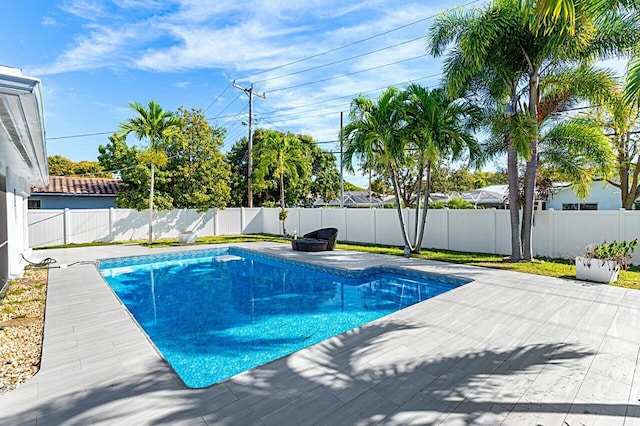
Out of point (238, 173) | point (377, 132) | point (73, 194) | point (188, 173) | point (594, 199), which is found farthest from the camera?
point (238, 173)

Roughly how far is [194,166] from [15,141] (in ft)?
46.1

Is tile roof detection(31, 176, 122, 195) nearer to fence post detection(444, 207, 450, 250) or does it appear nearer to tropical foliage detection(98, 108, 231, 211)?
tropical foliage detection(98, 108, 231, 211)

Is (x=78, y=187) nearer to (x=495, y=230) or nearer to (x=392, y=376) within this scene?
(x=495, y=230)

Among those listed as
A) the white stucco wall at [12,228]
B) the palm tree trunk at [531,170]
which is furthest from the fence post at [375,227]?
the white stucco wall at [12,228]

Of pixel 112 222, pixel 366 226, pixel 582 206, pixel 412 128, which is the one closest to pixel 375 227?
pixel 366 226

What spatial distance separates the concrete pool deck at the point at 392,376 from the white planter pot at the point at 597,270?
1878 millimetres

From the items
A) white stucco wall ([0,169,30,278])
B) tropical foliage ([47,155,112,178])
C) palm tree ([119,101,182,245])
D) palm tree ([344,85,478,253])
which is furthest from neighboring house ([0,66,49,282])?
tropical foliage ([47,155,112,178])

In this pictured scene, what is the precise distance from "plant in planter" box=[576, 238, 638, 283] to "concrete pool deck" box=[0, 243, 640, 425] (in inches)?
74.6

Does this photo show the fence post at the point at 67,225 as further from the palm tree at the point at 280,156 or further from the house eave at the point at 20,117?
the house eave at the point at 20,117

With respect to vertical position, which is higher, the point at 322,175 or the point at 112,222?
the point at 322,175

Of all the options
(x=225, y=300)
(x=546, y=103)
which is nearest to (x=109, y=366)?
(x=225, y=300)

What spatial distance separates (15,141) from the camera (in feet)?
16.1

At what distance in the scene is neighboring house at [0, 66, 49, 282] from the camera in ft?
8.90

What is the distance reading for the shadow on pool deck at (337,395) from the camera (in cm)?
284
